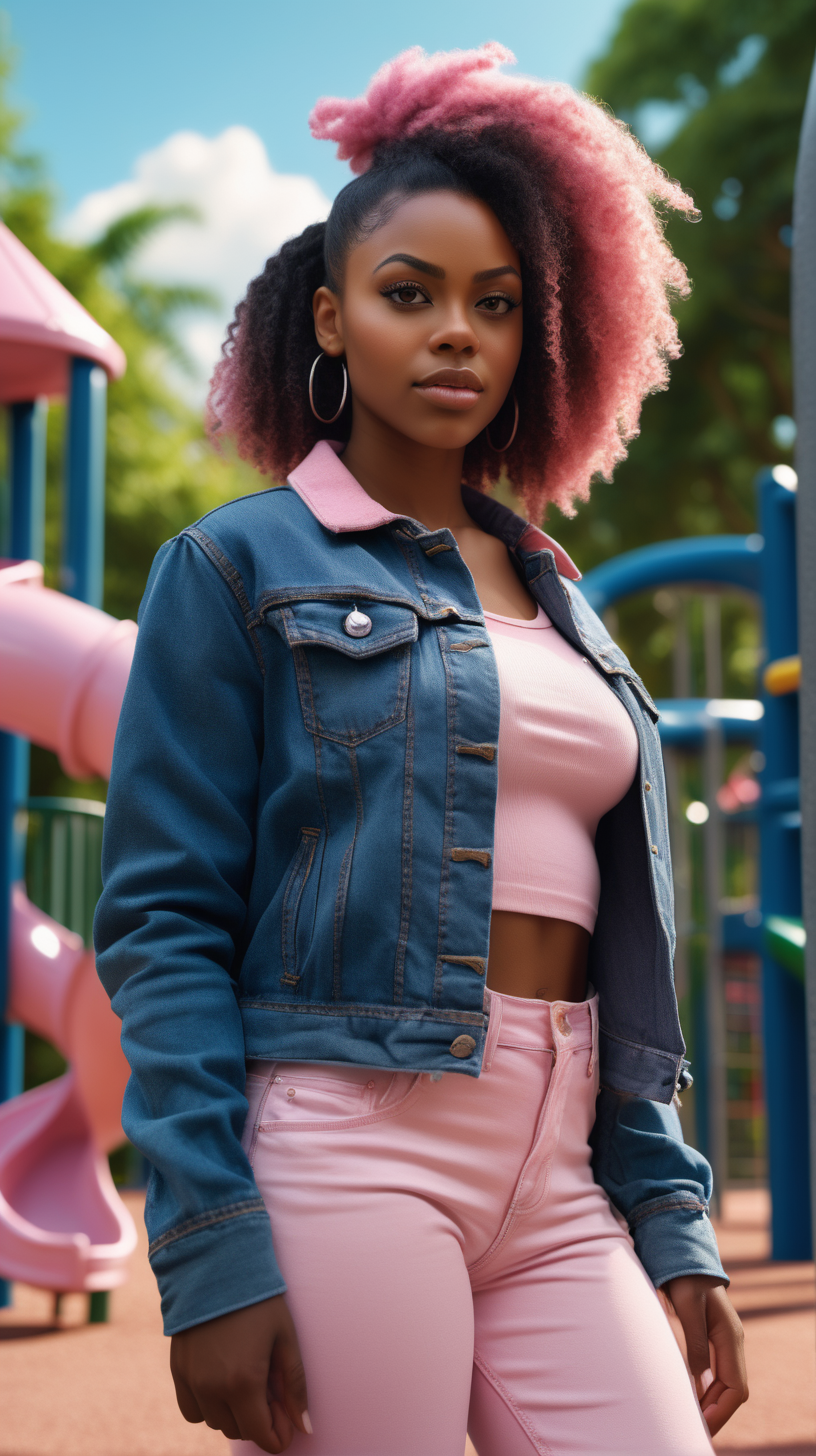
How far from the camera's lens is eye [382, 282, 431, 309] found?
1641 millimetres

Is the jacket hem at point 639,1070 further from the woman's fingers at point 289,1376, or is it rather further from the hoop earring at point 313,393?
the hoop earring at point 313,393

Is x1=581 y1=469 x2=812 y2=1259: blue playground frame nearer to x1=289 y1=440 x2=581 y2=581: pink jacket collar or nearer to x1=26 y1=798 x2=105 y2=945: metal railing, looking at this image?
x1=26 y1=798 x2=105 y2=945: metal railing

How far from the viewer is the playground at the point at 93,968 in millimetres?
3854

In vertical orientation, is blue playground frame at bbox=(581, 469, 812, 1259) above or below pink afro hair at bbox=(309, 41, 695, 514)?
below

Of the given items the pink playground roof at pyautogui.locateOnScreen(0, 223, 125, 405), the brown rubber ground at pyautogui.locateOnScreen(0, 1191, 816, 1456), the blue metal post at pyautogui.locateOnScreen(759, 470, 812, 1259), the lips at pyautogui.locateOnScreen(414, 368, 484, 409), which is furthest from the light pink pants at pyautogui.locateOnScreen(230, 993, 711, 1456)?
the blue metal post at pyautogui.locateOnScreen(759, 470, 812, 1259)

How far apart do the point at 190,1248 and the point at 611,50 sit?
19358 mm

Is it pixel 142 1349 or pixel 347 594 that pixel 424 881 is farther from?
pixel 142 1349

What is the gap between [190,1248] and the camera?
1.28 meters

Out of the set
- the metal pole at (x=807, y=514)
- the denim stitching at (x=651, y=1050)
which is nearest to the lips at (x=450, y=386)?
the metal pole at (x=807, y=514)

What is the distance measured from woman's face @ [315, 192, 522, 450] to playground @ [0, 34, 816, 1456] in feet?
2.95

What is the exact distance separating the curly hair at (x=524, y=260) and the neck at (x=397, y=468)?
0.45ft

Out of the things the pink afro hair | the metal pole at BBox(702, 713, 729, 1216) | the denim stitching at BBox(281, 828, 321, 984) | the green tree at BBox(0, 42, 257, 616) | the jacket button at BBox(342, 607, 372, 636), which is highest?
the green tree at BBox(0, 42, 257, 616)

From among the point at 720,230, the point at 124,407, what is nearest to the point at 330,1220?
the point at 720,230

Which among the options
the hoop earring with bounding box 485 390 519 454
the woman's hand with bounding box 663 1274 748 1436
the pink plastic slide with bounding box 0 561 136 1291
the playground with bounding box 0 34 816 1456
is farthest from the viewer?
the pink plastic slide with bounding box 0 561 136 1291
